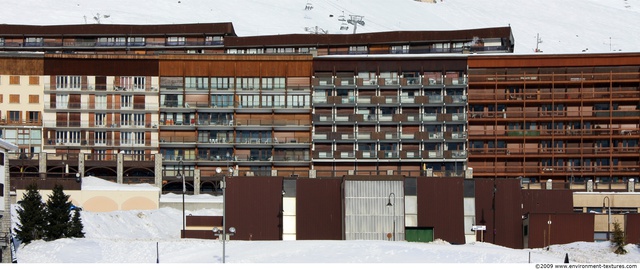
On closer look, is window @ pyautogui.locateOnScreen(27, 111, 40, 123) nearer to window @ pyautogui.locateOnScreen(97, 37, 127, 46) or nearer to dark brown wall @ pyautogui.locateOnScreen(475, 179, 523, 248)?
window @ pyautogui.locateOnScreen(97, 37, 127, 46)

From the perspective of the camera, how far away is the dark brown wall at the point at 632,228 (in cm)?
12594

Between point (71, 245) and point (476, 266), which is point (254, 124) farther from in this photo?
point (476, 266)

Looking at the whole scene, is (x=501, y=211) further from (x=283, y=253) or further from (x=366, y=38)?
(x=366, y=38)

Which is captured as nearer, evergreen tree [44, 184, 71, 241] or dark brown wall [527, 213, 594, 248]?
evergreen tree [44, 184, 71, 241]

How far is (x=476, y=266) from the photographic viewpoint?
93.8 meters

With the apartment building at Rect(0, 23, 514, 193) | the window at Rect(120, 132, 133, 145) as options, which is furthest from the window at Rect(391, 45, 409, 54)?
the window at Rect(120, 132, 133, 145)

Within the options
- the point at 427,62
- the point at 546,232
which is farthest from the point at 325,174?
the point at 546,232

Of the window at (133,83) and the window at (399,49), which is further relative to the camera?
the window at (399,49)

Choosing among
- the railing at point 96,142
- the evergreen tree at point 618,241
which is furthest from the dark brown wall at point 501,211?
the railing at point 96,142

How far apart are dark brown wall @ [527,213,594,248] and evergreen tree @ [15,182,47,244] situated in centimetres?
4463

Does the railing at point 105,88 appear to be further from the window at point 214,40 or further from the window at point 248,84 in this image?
the window at point 214,40

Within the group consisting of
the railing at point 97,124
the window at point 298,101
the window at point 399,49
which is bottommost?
the railing at point 97,124

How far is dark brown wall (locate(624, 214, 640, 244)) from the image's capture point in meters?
126

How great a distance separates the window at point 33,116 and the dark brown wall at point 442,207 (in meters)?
58.9
